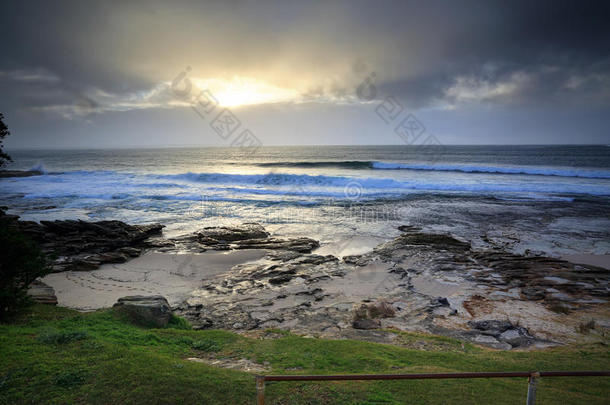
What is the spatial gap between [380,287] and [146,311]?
6.70 metres

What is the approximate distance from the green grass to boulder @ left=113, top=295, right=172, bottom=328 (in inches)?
12.8

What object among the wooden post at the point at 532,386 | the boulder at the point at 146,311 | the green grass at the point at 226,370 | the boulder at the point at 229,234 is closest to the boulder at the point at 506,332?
the green grass at the point at 226,370

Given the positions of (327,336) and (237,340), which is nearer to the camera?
(237,340)

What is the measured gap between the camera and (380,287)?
32.2 ft

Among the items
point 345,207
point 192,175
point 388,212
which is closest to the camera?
point 388,212

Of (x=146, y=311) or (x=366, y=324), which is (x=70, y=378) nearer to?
(x=146, y=311)

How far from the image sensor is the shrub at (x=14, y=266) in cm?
591

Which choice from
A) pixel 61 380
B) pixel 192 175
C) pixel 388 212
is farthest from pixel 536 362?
pixel 192 175

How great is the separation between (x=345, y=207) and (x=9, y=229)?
20357mm

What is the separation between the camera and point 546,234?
628 inches

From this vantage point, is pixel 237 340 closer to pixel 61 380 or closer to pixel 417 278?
pixel 61 380

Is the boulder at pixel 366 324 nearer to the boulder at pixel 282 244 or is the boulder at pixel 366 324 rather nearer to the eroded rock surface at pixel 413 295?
the eroded rock surface at pixel 413 295

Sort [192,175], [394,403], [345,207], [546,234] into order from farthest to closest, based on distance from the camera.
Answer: [192,175] < [345,207] < [546,234] < [394,403]

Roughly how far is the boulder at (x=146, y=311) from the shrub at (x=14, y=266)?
1.75 m
